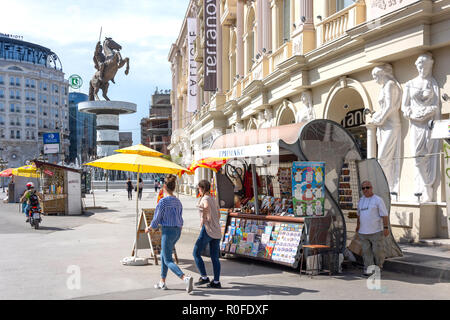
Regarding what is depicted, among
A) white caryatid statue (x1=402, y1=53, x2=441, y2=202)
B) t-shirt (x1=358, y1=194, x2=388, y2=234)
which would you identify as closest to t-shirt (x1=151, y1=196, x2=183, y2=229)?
t-shirt (x1=358, y1=194, x2=388, y2=234)

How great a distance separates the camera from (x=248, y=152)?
34.0 feet

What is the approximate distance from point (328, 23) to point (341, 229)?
8.57 meters

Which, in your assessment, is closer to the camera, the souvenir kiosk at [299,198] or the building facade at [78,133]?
the souvenir kiosk at [299,198]

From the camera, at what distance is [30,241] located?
48.0 ft

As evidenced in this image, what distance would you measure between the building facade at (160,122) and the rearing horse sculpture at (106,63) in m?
64.8

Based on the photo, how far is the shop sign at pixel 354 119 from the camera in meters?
16.2

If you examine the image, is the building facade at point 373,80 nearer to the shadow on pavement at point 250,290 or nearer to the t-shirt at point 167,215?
the shadow on pavement at point 250,290

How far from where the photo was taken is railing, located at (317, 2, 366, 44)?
1425cm

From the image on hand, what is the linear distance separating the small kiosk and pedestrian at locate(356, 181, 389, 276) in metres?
19.6

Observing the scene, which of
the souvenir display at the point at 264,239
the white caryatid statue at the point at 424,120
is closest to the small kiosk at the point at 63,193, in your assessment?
the souvenir display at the point at 264,239

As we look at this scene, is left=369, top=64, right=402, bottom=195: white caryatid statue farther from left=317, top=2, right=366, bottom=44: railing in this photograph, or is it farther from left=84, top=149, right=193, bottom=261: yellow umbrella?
left=84, top=149, right=193, bottom=261: yellow umbrella

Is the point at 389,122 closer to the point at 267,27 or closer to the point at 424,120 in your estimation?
the point at 424,120

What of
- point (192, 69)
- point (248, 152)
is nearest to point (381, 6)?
point (248, 152)

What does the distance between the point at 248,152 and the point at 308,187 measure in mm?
1493
